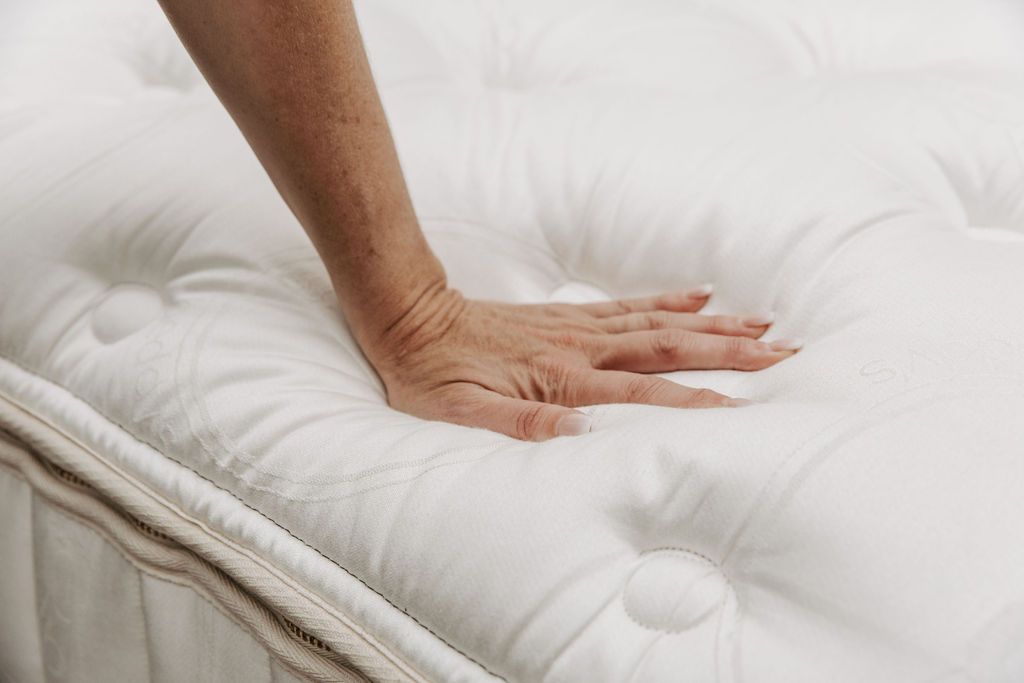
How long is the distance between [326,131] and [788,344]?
1.17ft

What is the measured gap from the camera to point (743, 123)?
0.83 m

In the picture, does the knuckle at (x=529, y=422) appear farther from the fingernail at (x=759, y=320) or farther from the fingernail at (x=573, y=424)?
the fingernail at (x=759, y=320)

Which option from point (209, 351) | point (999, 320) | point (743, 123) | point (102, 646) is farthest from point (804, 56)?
point (102, 646)

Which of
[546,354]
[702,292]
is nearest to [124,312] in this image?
[546,354]

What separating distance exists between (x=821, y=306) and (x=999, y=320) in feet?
0.39

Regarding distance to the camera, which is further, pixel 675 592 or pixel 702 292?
pixel 702 292

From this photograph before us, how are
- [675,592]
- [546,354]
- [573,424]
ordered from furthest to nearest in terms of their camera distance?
[546,354] < [573,424] < [675,592]

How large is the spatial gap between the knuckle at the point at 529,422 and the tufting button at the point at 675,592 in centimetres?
16

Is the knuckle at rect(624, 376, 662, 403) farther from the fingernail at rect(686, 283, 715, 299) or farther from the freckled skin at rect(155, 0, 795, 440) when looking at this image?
the fingernail at rect(686, 283, 715, 299)

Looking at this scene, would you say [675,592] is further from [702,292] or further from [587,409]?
[702,292]

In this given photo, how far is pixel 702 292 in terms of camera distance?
76cm

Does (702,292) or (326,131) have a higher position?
(326,131)

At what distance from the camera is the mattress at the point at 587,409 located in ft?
1.59

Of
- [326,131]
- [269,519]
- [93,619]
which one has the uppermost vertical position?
[326,131]
